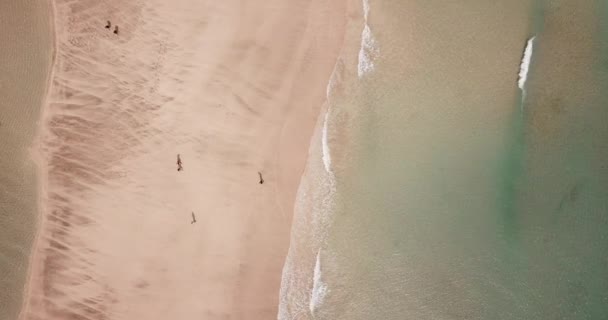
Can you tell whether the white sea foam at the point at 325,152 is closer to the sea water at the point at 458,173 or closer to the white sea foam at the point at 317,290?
the sea water at the point at 458,173

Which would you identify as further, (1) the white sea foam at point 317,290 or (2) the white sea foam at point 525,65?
(2) the white sea foam at point 525,65

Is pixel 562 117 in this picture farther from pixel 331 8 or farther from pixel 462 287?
pixel 331 8

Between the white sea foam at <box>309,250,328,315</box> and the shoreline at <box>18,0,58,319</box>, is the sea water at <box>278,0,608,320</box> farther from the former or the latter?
the shoreline at <box>18,0,58,319</box>

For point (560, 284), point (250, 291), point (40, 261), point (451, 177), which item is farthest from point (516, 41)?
point (40, 261)

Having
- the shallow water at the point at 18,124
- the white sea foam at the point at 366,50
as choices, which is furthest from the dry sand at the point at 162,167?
the white sea foam at the point at 366,50

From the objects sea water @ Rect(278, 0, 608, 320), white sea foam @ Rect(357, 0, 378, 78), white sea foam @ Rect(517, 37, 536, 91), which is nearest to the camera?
sea water @ Rect(278, 0, 608, 320)

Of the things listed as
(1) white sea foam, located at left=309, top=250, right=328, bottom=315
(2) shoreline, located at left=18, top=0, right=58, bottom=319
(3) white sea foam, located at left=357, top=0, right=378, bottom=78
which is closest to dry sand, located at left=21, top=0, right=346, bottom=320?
(2) shoreline, located at left=18, top=0, right=58, bottom=319
